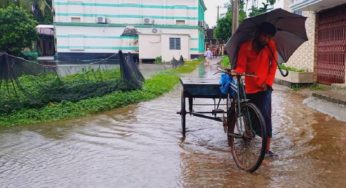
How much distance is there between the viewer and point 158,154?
19.7 ft

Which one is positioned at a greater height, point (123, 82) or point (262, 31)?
point (262, 31)

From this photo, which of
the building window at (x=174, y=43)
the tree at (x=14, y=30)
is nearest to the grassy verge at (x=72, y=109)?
the tree at (x=14, y=30)

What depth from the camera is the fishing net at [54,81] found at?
8875 mm

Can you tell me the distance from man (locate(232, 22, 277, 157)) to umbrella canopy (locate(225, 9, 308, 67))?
83mm

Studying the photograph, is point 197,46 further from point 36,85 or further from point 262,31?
point 262,31

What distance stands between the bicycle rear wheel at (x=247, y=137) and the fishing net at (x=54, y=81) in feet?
17.7

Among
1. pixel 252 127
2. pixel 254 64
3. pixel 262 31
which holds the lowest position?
pixel 252 127

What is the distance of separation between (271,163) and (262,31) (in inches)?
65.8

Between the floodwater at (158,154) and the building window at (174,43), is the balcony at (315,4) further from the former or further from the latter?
the building window at (174,43)

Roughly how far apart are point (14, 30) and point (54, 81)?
28.9 m

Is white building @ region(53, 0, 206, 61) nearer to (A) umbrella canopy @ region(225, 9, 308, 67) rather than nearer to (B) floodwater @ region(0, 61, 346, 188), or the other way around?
(B) floodwater @ region(0, 61, 346, 188)

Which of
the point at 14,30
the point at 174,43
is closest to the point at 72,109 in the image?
the point at 14,30

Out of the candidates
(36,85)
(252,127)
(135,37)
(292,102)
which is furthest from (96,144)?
(135,37)

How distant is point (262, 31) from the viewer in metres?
5.40
